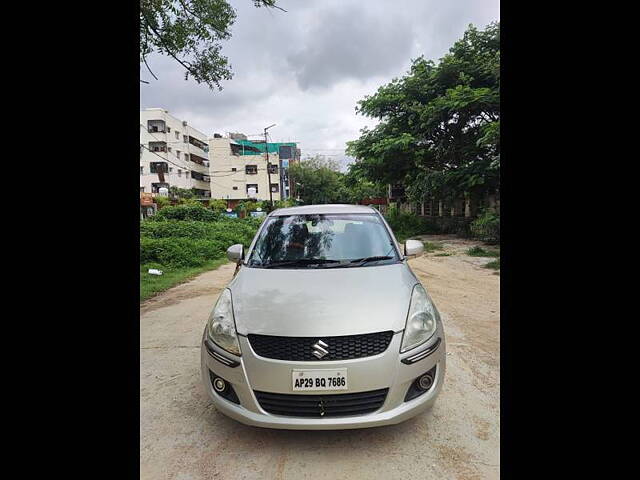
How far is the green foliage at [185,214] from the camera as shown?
1758cm

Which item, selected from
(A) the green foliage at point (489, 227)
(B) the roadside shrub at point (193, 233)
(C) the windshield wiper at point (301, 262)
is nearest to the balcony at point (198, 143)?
(B) the roadside shrub at point (193, 233)

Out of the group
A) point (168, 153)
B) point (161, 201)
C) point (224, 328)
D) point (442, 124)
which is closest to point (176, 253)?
point (224, 328)

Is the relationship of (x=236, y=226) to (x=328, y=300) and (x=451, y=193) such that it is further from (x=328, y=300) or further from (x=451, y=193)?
(x=328, y=300)

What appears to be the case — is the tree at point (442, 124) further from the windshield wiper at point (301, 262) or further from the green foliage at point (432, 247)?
the windshield wiper at point (301, 262)

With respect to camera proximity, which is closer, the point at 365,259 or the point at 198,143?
the point at 365,259

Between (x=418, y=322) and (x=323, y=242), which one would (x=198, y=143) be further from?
(x=418, y=322)

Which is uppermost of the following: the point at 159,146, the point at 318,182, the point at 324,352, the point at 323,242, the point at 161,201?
the point at 159,146

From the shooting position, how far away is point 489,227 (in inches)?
431

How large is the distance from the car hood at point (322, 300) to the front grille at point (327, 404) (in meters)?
0.33

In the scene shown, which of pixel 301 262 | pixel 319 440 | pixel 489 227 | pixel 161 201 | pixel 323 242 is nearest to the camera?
pixel 319 440

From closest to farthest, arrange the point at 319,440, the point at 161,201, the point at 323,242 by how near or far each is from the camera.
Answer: the point at 319,440 < the point at 323,242 < the point at 161,201

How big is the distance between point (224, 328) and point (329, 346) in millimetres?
680
